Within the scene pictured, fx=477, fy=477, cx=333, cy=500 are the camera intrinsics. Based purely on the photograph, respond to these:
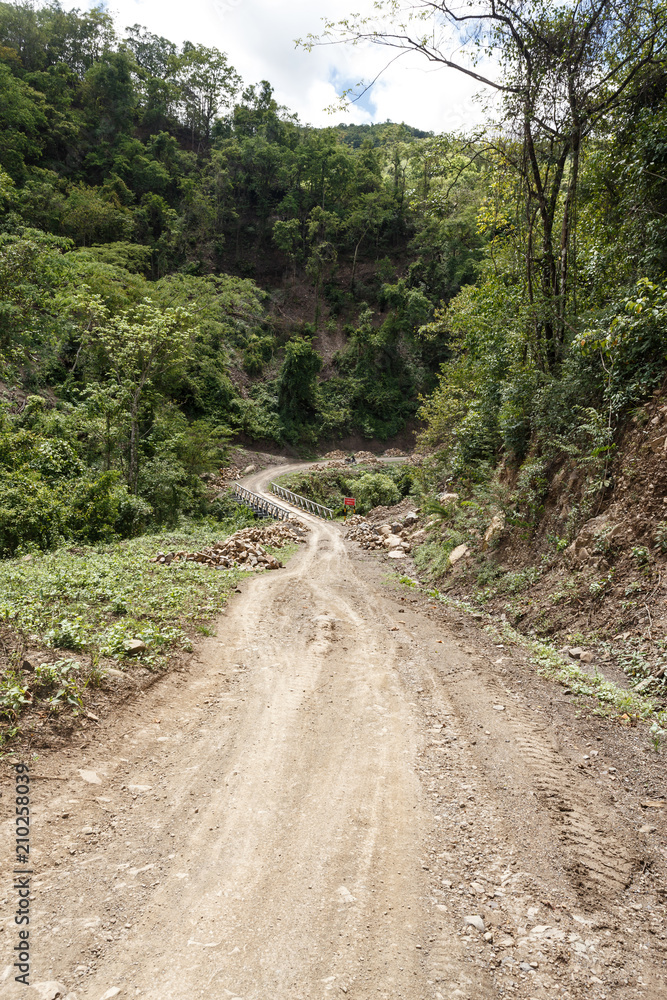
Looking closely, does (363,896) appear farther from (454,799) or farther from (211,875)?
(454,799)

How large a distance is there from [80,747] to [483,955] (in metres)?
3.73

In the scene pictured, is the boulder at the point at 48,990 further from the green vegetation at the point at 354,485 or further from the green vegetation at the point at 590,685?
the green vegetation at the point at 354,485

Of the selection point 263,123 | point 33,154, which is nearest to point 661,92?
point 33,154

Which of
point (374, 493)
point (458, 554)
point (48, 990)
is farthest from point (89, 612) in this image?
point (374, 493)

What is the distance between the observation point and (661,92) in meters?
8.81

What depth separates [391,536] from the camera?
18.7 metres

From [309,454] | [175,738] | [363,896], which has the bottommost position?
[175,738]

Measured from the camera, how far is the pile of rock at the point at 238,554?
41.4 ft

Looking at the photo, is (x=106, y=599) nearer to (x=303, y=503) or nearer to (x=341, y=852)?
(x=341, y=852)

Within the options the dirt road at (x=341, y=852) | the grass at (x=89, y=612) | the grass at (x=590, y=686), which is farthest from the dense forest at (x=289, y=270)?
the dirt road at (x=341, y=852)

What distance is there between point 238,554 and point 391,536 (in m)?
6.58

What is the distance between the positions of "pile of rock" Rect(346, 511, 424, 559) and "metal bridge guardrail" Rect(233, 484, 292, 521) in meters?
4.29

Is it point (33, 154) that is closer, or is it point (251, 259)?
point (33, 154)

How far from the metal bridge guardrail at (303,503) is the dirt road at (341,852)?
792 inches
